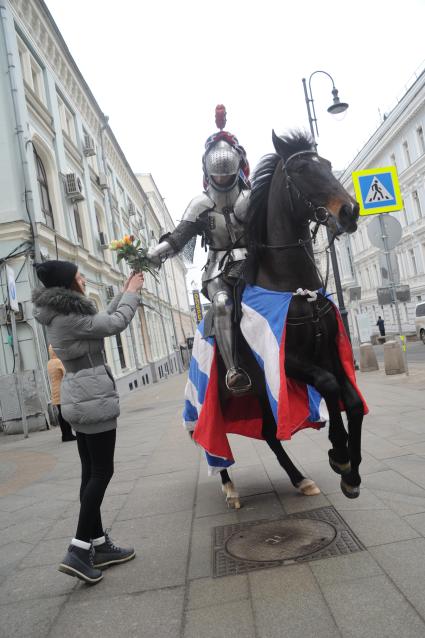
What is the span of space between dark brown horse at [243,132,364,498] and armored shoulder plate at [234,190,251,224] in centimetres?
33

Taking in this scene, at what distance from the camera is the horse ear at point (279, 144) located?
3.60 m

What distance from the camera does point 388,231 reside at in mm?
10234

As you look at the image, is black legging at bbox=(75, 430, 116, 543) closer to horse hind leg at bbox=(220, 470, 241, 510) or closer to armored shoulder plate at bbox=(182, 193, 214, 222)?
horse hind leg at bbox=(220, 470, 241, 510)

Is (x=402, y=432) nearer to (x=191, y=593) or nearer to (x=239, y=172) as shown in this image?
(x=239, y=172)

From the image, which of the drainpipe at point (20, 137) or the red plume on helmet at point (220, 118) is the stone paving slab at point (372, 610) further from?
the drainpipe at point (20, 137)

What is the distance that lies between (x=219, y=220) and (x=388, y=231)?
6.74 meters

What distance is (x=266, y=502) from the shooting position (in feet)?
14.2

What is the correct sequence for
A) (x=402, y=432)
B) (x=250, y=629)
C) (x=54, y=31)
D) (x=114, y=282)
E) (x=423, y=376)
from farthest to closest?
(x=114, y=282) < (x=54, y=31) < (x=423, y=376) < (x=402, y=432) < (x=250, y=629)

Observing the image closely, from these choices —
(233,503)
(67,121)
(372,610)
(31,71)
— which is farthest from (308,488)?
(67,121)

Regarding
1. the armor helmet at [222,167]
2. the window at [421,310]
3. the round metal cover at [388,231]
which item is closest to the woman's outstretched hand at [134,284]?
the armor helmet at [222,167]

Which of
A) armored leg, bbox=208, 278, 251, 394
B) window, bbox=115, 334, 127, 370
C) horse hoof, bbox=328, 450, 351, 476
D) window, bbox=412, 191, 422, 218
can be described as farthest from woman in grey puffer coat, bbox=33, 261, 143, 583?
window, bbox=412, 191, 422, 218

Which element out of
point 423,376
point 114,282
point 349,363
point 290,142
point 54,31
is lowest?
point 423,376

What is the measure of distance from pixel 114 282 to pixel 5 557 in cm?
1999

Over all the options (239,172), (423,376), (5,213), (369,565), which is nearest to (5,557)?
(369,565)
